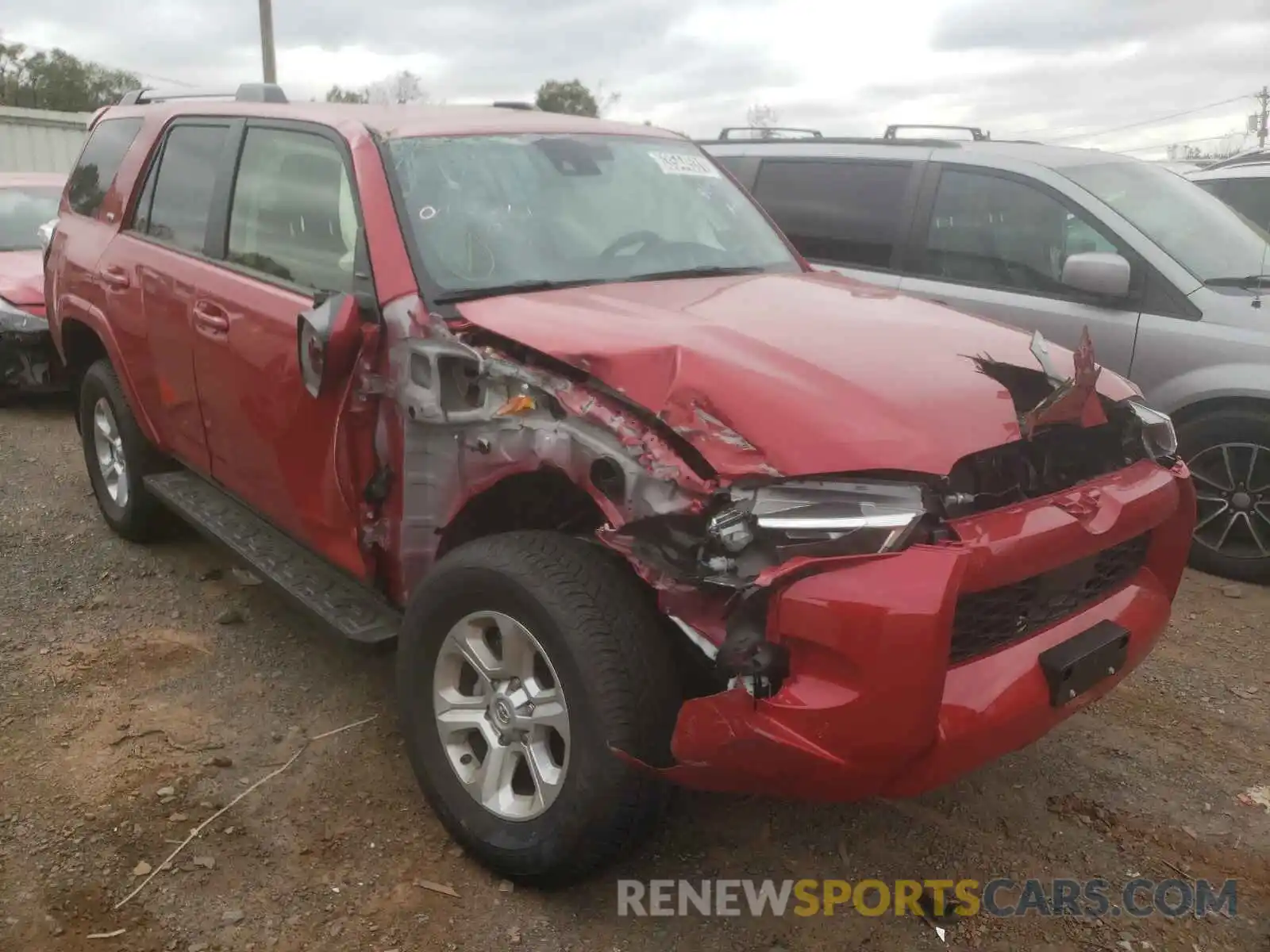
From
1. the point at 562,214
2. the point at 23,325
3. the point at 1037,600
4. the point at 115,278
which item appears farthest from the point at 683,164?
the point at 23,325

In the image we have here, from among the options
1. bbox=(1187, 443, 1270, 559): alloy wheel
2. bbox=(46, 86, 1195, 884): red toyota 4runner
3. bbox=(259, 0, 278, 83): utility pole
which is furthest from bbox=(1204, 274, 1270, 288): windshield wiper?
bbox=(259, 0, 278, 83): utility pole

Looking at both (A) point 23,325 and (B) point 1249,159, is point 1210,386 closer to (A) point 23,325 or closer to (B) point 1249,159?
(B) point 1249,159

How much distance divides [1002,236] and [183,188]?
368 centimetres

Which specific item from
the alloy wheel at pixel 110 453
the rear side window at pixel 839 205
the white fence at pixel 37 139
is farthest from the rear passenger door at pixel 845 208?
the white fence at pixel 37 139

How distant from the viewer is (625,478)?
2213 millimetres

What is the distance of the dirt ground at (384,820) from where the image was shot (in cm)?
243

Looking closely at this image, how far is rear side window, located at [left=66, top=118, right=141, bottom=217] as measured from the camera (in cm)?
452

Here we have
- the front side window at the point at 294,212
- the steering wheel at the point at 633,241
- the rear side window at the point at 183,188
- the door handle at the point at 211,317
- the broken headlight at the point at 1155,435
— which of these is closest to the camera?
the broken headlight at the point at 1155,435

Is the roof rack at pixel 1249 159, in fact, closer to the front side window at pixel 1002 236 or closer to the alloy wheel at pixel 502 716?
the front side window at pixel 1002 236

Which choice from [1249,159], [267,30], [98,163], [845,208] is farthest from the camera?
[267,30]

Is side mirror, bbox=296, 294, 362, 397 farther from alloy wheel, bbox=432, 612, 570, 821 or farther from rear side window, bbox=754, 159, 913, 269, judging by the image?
rear side window, bbox=754, 159, 913, 269

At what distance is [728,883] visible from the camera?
2.59 metres

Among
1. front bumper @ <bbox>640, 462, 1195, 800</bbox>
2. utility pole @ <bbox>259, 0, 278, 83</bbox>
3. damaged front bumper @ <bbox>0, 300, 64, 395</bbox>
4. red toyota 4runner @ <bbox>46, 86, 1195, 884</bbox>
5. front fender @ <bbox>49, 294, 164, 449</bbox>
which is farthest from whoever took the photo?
utility pole @ <bbox>259, 0, 278, 83</bbox>

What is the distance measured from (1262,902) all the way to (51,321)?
5.31 m
